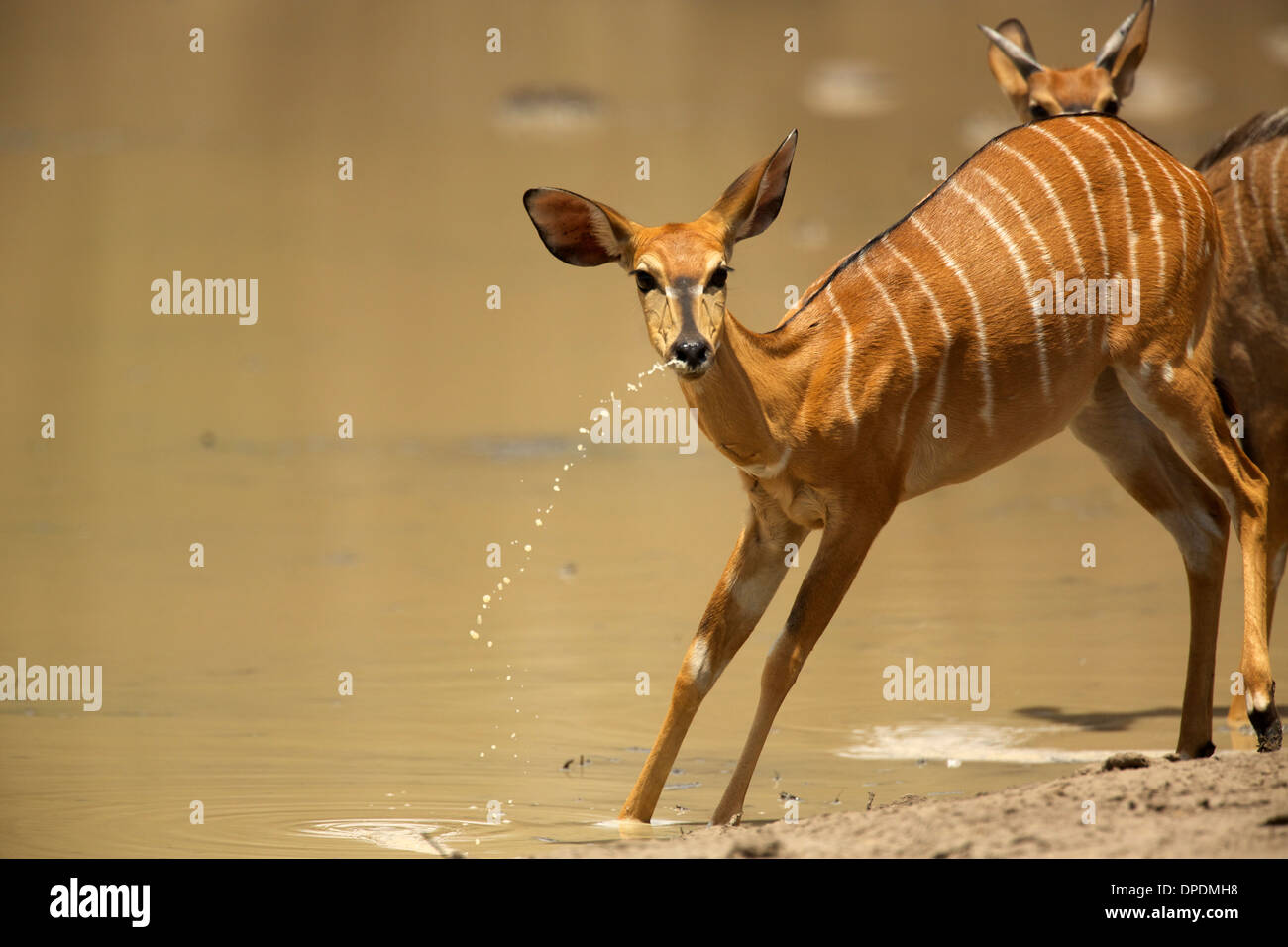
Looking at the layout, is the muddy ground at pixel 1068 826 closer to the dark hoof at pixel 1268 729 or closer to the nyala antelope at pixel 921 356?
the dark hoof at pixel 1268 729

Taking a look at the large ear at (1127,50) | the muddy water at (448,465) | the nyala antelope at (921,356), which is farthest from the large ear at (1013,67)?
the nyala antelope at (921,356)

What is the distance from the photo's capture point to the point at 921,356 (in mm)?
5246

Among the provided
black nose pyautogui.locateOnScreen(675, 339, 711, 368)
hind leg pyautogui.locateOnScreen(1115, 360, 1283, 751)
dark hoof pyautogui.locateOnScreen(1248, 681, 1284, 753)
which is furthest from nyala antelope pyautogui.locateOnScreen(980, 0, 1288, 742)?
black nose pyautogui.locateOnScreen(675, 339, 711, 368)

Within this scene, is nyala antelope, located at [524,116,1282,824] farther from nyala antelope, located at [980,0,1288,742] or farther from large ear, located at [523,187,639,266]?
nyala antelope, located at [980,0,1288,742]

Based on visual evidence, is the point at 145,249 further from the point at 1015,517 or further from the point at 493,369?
the point at 1015,517

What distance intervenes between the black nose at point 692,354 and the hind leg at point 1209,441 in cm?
163

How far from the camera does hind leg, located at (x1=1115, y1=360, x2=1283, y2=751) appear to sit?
5438mm

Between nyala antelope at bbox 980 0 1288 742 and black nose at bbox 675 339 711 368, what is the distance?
2038mm

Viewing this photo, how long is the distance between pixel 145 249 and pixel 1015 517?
770 cm

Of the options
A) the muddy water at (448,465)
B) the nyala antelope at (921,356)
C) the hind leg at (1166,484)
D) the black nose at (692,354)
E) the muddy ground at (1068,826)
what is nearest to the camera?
the muddy ground at (1068,826)

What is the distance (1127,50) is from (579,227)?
4.89m

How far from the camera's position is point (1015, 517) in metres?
10.9

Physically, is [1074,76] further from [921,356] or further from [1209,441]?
[921,356]

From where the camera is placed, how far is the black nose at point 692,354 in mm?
4578
